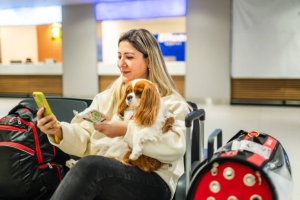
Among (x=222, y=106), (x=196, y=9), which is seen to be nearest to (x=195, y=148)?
(x=222, y=106)

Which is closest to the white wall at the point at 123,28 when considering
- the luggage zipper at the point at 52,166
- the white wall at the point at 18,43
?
the white wall at the point at 18,43

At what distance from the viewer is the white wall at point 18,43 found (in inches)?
464

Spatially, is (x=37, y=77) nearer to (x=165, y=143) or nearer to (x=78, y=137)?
(x=78, y=137)

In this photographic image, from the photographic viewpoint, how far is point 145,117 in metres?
1.30

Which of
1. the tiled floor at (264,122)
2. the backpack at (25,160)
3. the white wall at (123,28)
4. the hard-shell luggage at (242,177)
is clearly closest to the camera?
the hard-shell luggage at (242,177)

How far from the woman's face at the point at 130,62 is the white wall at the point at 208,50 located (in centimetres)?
658

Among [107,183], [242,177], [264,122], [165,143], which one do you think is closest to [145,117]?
[165,143]

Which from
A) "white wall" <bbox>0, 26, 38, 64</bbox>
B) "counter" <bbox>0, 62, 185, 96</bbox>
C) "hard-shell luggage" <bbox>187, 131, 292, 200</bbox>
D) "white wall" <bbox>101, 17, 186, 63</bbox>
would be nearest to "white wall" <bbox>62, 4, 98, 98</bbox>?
"counter" <bbox>0, 62, 185, 96</bbox>

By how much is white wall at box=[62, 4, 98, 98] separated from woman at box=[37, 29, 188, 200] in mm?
7534

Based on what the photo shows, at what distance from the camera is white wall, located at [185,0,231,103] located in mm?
7809

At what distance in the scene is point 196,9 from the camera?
794 cm

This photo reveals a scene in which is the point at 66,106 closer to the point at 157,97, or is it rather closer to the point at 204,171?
the point at 157,97

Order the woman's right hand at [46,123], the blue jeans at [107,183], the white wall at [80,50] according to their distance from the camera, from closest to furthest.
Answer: the blue jeans at [107,183], the woman's right hand at [46,123], the white wall at [80,50]

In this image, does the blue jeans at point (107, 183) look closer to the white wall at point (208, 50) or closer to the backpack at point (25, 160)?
the backpack at point (25, 160)
